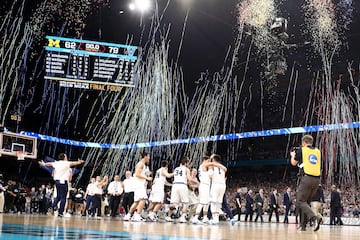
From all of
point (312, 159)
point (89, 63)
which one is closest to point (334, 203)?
point (312, 159)

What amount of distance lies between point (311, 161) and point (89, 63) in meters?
17.0

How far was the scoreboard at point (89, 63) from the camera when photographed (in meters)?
25.6

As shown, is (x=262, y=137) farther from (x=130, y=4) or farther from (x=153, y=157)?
(x=130, y=4)

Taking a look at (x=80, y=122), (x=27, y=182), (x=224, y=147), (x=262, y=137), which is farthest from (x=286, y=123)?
(x=27, y=182)

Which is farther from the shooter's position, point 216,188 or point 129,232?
point 216,188

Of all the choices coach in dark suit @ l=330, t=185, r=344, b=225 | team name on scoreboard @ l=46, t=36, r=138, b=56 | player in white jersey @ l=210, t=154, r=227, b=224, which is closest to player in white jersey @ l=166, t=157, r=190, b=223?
player in white jersey @ l=210, t=154, r=227, b=224

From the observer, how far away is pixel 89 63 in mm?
25906

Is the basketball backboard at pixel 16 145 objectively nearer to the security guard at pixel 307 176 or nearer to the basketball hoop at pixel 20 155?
the basketball hoop at pixel 20 155

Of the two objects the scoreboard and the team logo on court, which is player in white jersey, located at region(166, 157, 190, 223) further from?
the scoreboard

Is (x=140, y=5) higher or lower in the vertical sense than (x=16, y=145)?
higher

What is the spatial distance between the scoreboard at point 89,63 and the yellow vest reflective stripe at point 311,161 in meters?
15.8

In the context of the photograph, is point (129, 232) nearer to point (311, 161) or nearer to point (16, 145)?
point (311, 161)

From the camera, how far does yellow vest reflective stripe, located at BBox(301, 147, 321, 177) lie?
36.1 ft

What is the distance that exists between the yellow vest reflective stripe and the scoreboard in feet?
51.8
